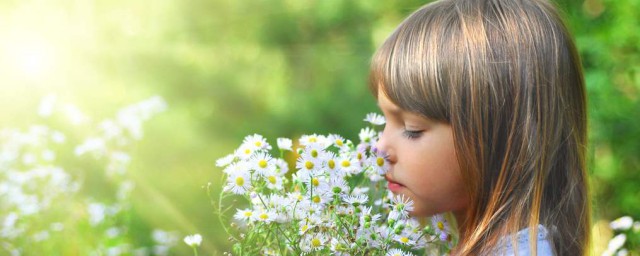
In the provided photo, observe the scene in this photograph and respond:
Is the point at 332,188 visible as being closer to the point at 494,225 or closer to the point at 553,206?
the point at 494,225

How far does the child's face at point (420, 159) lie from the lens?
4.16ft

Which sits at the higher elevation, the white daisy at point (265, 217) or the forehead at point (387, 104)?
the forehead at point (387, 104)

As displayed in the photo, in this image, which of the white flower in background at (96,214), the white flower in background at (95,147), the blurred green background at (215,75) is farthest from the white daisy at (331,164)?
the blurred green background at (215,75)

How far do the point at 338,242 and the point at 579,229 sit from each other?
440mm

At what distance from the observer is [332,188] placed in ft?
3.82

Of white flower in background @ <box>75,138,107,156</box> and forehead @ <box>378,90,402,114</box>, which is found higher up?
white flower in background @ <box>75,138,107,156</box>

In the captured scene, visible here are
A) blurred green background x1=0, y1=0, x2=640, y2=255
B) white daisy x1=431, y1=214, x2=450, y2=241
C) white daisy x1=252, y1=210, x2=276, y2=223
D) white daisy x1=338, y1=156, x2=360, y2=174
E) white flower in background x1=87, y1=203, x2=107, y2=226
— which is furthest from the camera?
blurred green background x1=0, y1=0, x2=640, y2=255

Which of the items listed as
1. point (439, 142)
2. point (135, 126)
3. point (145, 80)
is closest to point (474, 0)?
point (439, 142)

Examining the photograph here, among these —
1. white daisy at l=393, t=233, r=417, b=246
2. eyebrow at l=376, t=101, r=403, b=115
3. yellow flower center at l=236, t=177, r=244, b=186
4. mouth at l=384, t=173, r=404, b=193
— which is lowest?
white daisy at l=393, t=233, r=417, b=246

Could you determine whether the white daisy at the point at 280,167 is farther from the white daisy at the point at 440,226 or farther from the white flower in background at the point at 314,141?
the white daisy at the point at 440,226

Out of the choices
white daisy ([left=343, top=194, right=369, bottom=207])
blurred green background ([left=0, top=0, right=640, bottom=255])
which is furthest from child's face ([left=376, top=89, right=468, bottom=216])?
blurred green background ([left=0, top=0, right=640, bottom=255])

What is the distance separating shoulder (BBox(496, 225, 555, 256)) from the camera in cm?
124

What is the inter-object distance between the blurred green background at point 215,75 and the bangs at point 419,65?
1.76 meters

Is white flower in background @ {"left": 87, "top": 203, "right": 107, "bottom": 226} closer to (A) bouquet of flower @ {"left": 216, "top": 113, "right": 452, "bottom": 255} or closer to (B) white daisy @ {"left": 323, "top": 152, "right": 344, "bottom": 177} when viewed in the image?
(A) bouquet of flower @ {"left": 216, "top": 113, "right": 452, "bottom": 255}
